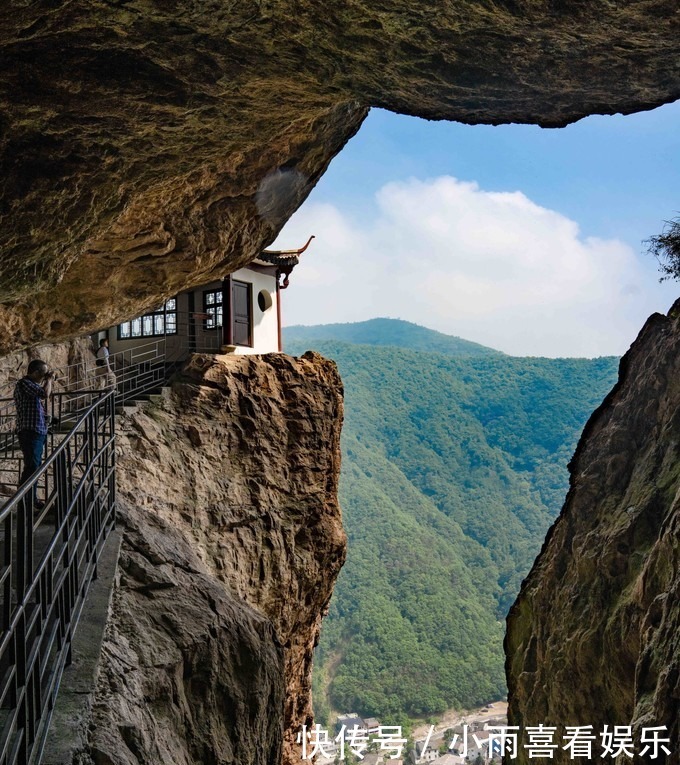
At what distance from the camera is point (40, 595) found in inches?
137

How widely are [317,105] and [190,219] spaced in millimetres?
4249

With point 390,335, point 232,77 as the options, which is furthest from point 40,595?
point 390,335

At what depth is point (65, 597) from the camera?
409 cm

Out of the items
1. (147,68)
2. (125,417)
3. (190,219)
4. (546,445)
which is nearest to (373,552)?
(546,445)

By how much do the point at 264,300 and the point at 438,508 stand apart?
65.0 m

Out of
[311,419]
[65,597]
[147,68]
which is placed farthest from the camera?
[311,419]

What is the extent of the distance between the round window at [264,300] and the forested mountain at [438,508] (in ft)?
135

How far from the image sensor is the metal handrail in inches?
115

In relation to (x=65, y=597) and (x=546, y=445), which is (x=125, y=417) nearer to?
(x=65, y=597)

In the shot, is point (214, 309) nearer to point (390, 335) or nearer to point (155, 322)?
point (155, 322)

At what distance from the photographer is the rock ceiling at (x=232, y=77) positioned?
16.0 feet

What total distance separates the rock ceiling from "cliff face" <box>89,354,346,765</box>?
3.47 metres

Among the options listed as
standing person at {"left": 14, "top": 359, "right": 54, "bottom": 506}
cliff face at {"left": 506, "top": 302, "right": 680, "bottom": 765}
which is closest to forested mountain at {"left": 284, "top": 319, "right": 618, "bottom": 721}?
cliff face at {"left": 506, "top": 302, "right": 680, "bottom": 765}

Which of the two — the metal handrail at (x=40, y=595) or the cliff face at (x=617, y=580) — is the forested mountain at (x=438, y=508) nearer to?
the cliff face at (x=617, y=580)
